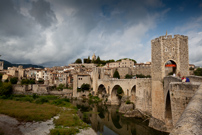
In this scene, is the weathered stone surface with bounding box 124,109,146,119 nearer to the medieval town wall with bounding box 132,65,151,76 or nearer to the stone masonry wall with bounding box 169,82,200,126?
the stone masonry wall with bounding box 169,82,200,126

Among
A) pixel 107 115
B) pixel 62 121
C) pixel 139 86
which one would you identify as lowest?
pixel 107 115

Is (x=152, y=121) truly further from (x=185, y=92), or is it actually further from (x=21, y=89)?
(x=21, y=89)

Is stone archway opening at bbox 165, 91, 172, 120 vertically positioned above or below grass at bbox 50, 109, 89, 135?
above

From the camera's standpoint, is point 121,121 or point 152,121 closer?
point 152,121

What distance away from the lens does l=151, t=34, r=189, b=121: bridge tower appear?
41.3 ft

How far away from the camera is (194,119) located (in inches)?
109

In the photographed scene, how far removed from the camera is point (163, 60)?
13078mm

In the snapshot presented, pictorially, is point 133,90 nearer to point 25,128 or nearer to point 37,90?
point 25,128

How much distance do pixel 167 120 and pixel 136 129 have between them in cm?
454

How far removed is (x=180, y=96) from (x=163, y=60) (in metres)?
6.74

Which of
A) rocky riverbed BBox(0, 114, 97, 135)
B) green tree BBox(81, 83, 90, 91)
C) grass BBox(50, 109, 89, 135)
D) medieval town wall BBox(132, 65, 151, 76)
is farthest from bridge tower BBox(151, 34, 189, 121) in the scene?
medieval town wall BBox(132, 65, 151, 76)

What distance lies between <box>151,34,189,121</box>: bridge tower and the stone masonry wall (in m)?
5.18

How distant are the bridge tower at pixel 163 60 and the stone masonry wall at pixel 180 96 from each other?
5.18 metres

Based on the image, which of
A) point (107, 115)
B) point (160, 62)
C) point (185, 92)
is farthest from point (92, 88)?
point (185, 92)
